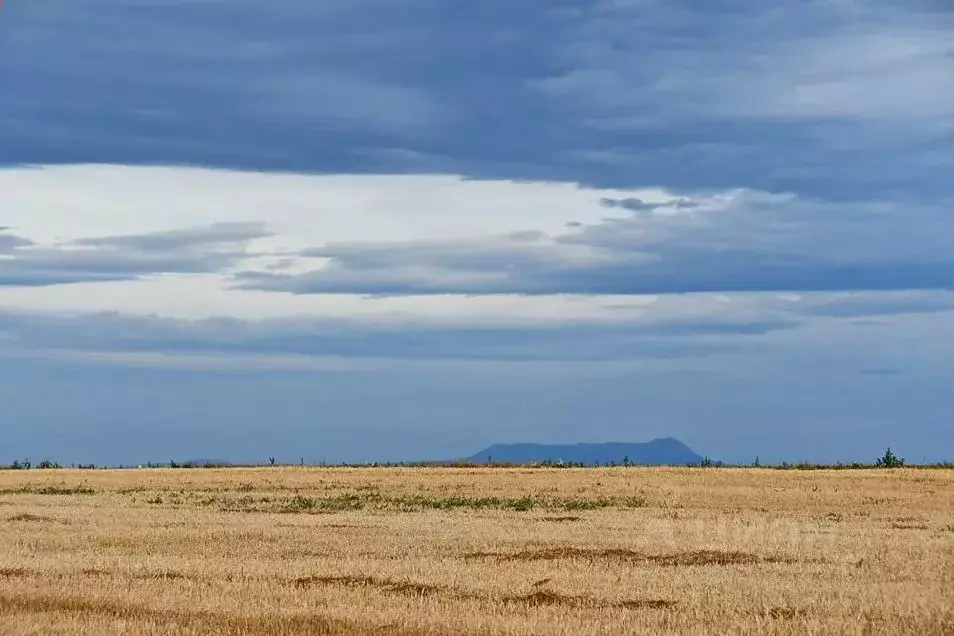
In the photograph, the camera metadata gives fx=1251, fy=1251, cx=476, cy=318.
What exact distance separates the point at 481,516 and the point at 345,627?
24439 millimetres

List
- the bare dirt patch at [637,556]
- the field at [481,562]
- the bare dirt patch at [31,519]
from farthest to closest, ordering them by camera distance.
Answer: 1. the bare dirt patch at [31,519]
2. the bare dirt patch at [637,556]
3. the field at [481,562]

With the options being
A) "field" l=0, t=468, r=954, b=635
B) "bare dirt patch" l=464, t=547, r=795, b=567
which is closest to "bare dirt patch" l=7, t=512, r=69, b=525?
"field" l=0, t=468, r=954, b=635

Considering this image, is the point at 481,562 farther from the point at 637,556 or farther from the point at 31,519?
the point at 31,519

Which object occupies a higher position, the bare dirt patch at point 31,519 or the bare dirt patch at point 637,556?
the bare dirt patch at point 31,519

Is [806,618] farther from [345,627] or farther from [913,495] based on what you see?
[913,495]

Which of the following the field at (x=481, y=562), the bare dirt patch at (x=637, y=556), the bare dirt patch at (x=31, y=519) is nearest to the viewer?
the field at (x=481, y=562)

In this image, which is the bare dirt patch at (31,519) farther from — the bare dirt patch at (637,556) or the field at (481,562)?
the bare dirt patch at (637,556)

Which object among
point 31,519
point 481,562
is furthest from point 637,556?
point 31,519

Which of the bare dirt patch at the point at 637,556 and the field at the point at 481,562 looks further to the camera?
the bare dirt patch at the point at 637,556

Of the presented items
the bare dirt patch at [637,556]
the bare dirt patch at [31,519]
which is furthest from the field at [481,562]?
the bare dirt patch at [31,519]

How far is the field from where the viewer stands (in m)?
17.5

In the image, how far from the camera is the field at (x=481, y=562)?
1752cm

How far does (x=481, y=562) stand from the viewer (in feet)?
85.9

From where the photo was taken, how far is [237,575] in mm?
22828
